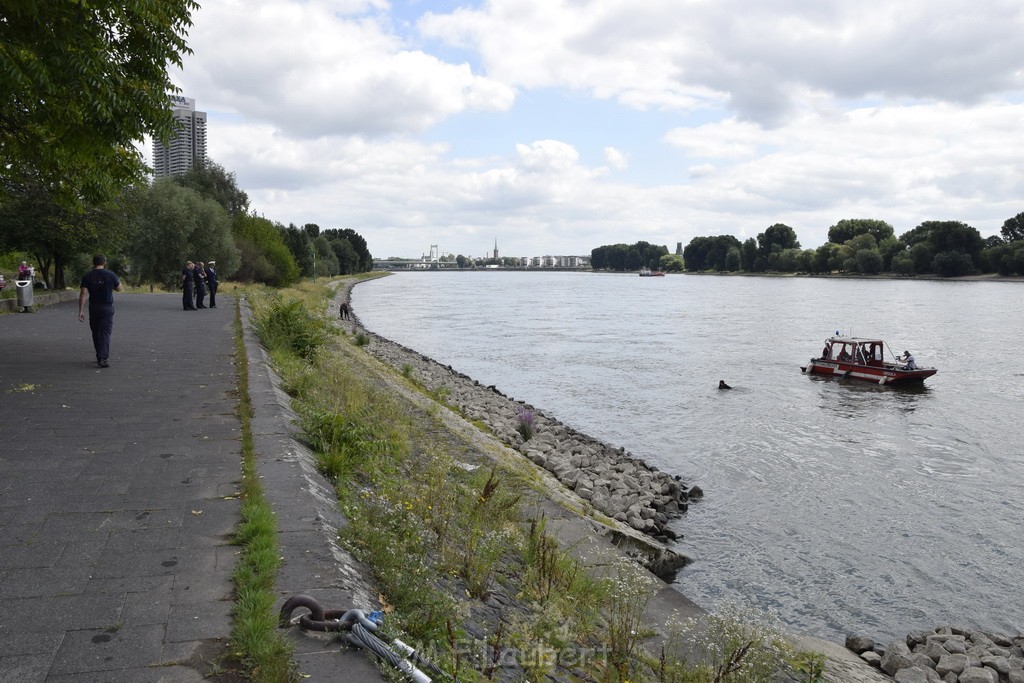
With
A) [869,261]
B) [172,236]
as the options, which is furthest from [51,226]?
[869,261]

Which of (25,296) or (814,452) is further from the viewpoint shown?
(25,296)

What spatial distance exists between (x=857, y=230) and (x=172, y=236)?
150 m

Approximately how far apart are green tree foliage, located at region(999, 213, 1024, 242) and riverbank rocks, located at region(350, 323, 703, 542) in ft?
453

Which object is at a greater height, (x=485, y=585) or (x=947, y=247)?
(x=947, y=247)

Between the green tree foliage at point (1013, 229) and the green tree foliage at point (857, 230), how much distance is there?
24993mm

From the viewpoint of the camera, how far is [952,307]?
71188 mm

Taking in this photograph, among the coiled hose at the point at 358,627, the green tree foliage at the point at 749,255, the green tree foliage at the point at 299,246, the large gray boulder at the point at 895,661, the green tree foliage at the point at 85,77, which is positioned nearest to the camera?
the coiled hose at the point at 358,627

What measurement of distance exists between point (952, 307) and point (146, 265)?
68.8 m

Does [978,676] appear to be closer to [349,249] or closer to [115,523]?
[115,523]

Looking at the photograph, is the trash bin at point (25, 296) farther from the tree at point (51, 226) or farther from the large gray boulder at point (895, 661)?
the large gray boulder at point (895, 661)

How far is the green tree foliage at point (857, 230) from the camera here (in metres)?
159

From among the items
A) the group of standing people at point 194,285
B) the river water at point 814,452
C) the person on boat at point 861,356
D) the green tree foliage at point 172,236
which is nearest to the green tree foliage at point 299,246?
the green tree foliage at point 172,236

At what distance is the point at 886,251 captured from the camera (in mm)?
140125

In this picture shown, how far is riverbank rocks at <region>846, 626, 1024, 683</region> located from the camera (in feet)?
26.1
